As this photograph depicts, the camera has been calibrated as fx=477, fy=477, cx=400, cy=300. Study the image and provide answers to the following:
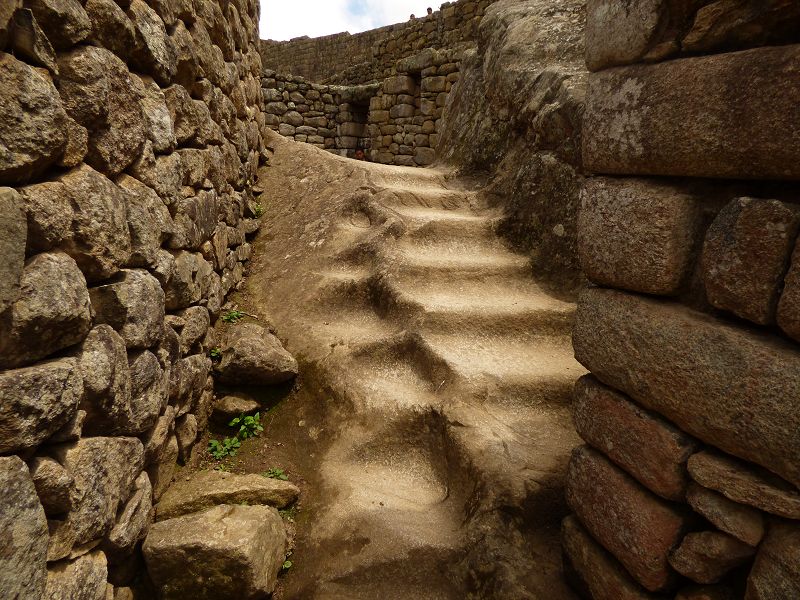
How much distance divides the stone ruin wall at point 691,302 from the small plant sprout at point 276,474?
175 centimetres

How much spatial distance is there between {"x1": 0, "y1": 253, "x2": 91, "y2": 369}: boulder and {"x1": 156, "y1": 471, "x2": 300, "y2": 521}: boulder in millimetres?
1229

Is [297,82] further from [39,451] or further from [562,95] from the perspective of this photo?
[39,451]

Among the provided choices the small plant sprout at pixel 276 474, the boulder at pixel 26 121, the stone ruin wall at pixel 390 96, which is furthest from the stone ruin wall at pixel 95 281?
the stone ruin wall at pixel 390 96

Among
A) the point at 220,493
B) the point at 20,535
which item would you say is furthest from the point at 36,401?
the point at 220,493

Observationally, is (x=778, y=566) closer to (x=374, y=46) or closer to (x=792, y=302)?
(x=792, y=302)

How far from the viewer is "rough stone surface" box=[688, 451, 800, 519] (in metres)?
1.26

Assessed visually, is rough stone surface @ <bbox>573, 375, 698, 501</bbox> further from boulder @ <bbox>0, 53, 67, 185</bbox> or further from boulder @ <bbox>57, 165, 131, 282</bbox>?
boulder @ <bbox>0, 53, 67, 185</bbox>

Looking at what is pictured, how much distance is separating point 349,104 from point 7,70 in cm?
1167

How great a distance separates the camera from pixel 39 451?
150 cm

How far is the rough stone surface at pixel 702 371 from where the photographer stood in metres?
1.26

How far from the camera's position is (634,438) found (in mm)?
1726

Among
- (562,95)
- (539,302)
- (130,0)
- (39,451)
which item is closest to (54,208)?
(39,451)

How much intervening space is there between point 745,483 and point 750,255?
0.64 m

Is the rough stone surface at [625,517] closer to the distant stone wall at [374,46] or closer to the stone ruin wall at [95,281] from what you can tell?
the stone ruin wall at [95,281]
